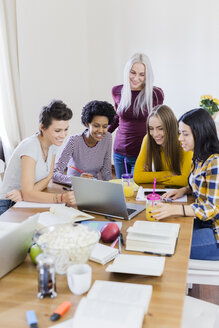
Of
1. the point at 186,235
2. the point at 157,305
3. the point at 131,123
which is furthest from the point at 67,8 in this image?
the point at 157,305

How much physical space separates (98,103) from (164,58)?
7.98ft

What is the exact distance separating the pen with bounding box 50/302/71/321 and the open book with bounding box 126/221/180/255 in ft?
1.31

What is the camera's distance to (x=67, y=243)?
111 cm

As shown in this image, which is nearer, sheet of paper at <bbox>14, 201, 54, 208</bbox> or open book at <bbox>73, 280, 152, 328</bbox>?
open book at <bbox>73, 280, 152, 328</bbox>

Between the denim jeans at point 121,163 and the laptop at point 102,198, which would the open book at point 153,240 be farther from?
the denim jeans at point 121,163

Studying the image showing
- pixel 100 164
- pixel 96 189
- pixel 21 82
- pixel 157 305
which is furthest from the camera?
pixel 21 82

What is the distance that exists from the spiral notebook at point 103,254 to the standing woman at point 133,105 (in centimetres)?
143

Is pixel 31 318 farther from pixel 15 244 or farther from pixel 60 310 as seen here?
pixel 15 244

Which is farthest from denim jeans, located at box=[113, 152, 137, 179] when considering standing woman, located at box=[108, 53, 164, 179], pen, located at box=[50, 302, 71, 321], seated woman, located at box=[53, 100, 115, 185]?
pen, located at box=[50, 302, 71, 321]

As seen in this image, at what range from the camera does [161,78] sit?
461 cm

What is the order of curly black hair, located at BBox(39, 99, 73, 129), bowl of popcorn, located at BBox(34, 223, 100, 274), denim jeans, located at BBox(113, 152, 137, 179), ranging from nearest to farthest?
1. bowl of popcorn, located at BBox(34, 223, 100, 274)
2. curly black hair, located at BBox(39, 99, 73, 129)
3. denim jeans, located at BBox(113, 152, 137, 179)

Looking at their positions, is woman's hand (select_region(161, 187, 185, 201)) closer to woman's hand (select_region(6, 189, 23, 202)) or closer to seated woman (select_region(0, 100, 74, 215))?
seated woman (select_region(0, 100, 74, 215))

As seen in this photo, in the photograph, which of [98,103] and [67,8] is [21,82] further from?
[98,103]

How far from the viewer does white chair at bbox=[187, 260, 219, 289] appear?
1633mm
